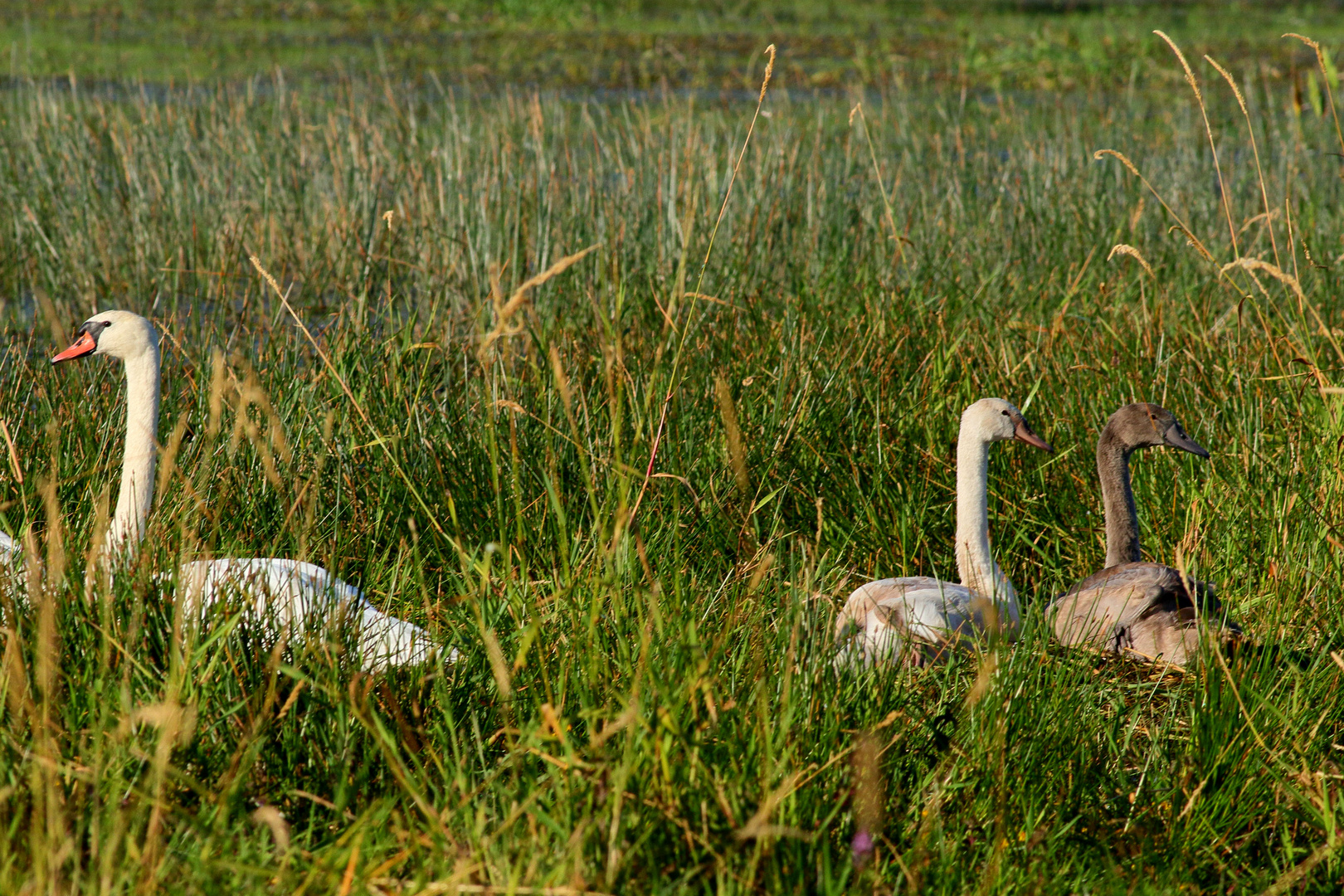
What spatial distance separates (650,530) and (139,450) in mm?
1242

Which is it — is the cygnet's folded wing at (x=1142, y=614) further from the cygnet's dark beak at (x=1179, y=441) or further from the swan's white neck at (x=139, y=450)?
the swan's white neck at (x=139, y=450)

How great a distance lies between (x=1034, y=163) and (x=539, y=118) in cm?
306

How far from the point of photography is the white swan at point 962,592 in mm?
2967

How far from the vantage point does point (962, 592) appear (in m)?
3.25

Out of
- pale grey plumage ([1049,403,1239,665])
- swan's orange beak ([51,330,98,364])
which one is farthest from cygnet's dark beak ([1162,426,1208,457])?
swan's orange beak ([51,330,98,364])

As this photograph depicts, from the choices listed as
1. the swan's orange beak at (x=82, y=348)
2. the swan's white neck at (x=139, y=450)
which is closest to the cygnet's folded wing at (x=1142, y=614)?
the swan's white neck at (x=139, y=450)

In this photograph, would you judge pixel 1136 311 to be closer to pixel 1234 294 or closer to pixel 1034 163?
pixel 1234 294

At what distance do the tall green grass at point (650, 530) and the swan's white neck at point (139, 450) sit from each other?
0.11 m

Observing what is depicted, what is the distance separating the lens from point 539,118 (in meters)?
5.84

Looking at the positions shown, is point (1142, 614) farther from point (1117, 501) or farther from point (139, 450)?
point (139, 450)

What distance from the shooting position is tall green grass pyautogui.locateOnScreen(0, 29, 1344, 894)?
193 centimetres

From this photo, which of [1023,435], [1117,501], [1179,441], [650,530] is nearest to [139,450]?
[650,530]

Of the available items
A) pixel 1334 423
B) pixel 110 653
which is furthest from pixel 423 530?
pixel 1334 423

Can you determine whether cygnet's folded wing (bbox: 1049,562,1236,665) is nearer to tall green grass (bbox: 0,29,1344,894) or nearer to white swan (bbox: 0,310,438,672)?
tall green grass (bbox: 0,29,1344,894)
